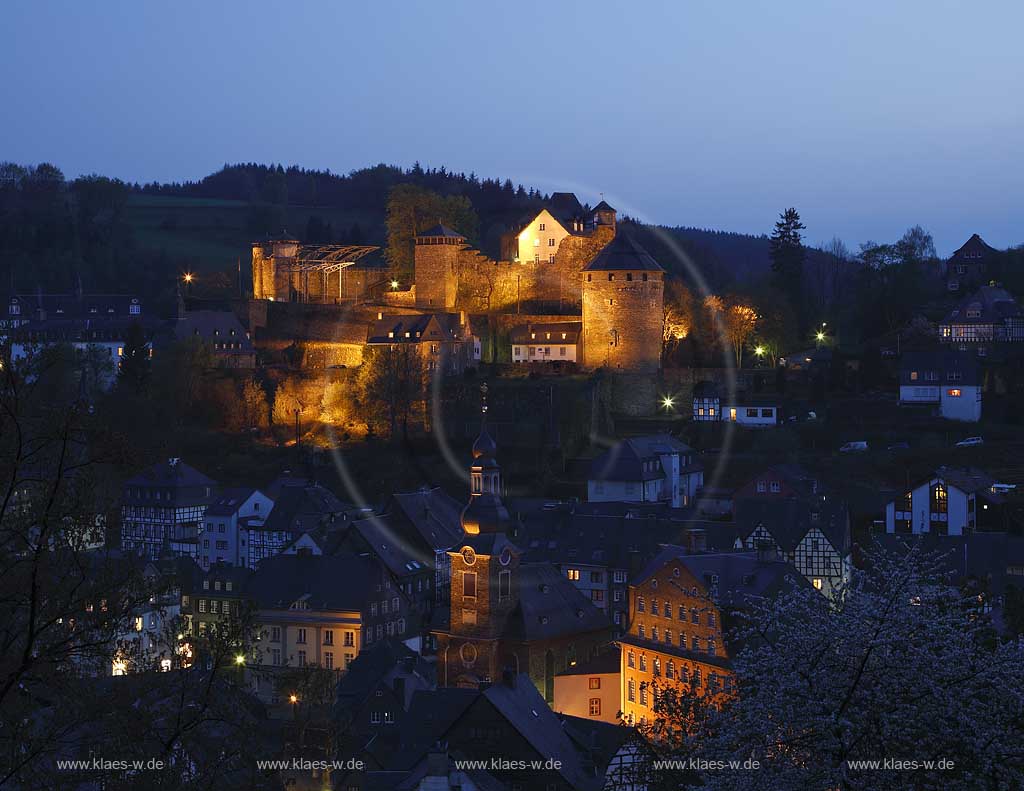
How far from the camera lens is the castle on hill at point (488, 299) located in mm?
68938

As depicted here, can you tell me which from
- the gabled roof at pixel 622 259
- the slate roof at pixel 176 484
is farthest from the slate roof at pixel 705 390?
the slate roof at pixel 176 484

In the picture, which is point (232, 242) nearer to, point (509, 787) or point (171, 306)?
point (171, 306)

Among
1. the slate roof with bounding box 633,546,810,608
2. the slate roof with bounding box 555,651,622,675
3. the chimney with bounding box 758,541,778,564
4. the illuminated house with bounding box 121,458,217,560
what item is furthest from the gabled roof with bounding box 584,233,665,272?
the slate roof with bounding box 555,651,622,675

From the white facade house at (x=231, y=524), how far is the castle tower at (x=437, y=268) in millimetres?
18540

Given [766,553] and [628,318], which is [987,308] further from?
[766,553]

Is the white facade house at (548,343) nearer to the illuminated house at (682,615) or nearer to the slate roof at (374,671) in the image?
the illuminated house at (682,615)

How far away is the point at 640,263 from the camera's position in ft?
227

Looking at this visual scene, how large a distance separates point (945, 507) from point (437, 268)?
31.3 meters

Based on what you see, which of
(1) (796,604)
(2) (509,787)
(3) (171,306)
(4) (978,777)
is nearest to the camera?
(4) (978,777)

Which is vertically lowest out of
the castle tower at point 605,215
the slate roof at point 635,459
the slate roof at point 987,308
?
the slate roof at point 635,459

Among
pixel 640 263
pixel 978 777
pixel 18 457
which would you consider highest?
pixel 640 263

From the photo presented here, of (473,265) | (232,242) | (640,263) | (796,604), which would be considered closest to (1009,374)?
(640,263)

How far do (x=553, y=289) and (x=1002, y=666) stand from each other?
62.3 metres

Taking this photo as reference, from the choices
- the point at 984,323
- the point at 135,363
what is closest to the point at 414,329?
the point at 135,363
